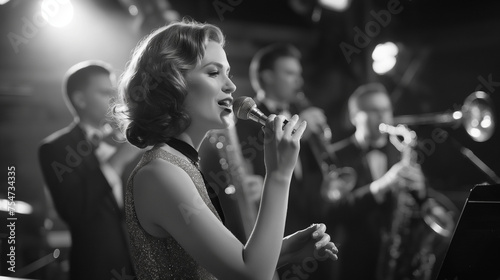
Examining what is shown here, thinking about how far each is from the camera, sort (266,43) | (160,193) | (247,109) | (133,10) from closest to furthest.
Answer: (160,193)
(247,109)
(133,10)
(266,43)

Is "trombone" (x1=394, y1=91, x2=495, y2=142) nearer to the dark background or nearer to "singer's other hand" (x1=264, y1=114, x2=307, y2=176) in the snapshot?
the dark background

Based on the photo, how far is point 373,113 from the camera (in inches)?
130

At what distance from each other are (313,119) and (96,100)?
1337 millimetres

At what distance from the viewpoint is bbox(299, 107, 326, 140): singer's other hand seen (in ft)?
10.6

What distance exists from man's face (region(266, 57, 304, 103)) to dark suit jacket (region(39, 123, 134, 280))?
1.16 meters

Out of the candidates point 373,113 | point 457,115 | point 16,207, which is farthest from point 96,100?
point 457,115

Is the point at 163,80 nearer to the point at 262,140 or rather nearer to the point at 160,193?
the point at 160,193

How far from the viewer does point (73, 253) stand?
10.5 ft

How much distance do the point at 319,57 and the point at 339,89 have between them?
241mm

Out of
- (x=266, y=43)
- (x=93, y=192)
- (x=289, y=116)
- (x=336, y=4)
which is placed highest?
(x=336, y=4)

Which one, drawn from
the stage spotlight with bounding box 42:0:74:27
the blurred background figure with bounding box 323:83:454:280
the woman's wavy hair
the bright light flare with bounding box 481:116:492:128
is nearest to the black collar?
the woman's wavy hair

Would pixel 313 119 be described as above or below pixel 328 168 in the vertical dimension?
above

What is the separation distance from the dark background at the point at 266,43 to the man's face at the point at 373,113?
0.23 feet

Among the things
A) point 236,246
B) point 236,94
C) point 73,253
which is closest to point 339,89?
point 236,94
